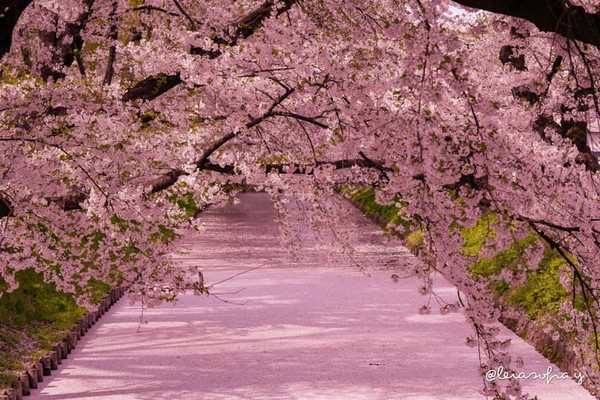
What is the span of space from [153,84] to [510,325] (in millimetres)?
5989

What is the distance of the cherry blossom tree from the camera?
177 inches

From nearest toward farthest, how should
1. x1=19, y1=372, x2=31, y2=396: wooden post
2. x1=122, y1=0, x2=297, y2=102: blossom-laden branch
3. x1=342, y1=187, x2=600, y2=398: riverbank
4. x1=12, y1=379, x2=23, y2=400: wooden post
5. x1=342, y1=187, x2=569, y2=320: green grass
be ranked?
x1=12, y1=379, x2=23, y2=400: wooden post < x1=122, y1=0, x2=297, y2=102: blossom-laden branch < x1=19, y1=372, x2=31, y2=396: wooden post < x1=342, y1=187, x2=600, y2=398: riverbank < x1=342, y1=187, x2=569, y2=320: green grass

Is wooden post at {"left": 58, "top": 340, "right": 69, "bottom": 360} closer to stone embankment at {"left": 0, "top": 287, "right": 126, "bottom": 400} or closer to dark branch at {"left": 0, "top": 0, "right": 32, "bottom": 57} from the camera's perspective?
stone embankment at {"left": 0, "top": 287, "right": 126, "bottom": 400}

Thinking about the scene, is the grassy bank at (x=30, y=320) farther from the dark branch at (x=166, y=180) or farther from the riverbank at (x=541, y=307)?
the riverbank at (x=541, y=307)

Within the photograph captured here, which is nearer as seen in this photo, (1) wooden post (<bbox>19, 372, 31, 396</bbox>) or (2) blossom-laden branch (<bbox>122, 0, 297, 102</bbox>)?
(2) blossom-laden branch (<bbox>122, 0, 297, 102</bbox>)

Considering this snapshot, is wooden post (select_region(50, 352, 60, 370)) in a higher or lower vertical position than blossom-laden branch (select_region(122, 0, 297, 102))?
lower

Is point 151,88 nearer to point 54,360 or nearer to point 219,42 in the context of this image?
point 219,42

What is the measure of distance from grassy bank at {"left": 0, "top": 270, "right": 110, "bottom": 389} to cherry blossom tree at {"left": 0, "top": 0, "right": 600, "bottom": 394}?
63.0 inches

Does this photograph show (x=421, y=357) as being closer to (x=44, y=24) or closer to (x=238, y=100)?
(x=238, y=100)

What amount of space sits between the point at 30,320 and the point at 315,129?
5.89 meters

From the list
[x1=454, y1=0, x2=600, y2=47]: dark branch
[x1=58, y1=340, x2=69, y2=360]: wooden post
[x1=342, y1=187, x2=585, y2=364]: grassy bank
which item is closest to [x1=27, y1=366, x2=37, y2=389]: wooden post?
[x1=58, y1=340, x2=69, y2=360]: wooden post

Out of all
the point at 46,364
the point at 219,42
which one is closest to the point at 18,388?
the point at 46,364

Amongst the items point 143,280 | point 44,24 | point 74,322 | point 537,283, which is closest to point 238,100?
point 143,280

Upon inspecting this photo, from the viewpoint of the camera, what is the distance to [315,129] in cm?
855
